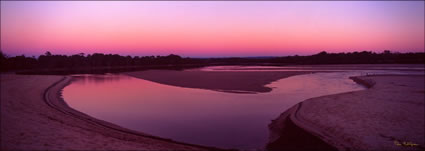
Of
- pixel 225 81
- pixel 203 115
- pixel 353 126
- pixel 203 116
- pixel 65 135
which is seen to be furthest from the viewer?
pixel 225 81

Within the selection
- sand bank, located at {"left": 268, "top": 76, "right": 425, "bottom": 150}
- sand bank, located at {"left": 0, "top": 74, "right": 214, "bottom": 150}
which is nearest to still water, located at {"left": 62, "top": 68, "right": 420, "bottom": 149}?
sand bank, located at {"left": 268, "top": 76, "right": 425, "bottom": 150}

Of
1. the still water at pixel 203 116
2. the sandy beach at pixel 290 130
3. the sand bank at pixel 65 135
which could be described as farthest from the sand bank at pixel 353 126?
the sand bank at pixel 65 135

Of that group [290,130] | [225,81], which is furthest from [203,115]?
[225,81]

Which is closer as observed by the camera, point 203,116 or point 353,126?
point 353,126

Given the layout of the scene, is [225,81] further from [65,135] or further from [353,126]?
[65,135]

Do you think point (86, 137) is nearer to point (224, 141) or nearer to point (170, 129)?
point (170, 129)

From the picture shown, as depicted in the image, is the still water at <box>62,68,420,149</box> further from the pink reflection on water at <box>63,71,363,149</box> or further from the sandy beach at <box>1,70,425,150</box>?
the sandy beach at <box>1,70,425,150</box>

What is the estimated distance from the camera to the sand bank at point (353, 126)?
801cm

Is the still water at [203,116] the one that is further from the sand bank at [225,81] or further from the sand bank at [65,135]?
the sand bank at [225,81]

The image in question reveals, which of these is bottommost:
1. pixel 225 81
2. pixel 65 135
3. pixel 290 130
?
pixel 290 130

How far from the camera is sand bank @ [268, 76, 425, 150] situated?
801 cm

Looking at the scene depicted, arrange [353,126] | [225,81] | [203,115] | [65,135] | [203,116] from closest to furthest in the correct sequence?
1. [65,135]
2. [353,126]
3. [203,116]
4. [203,115]
5. [225,81]

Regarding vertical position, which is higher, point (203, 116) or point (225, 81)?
point (225, 81)

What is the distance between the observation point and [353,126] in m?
9.65
